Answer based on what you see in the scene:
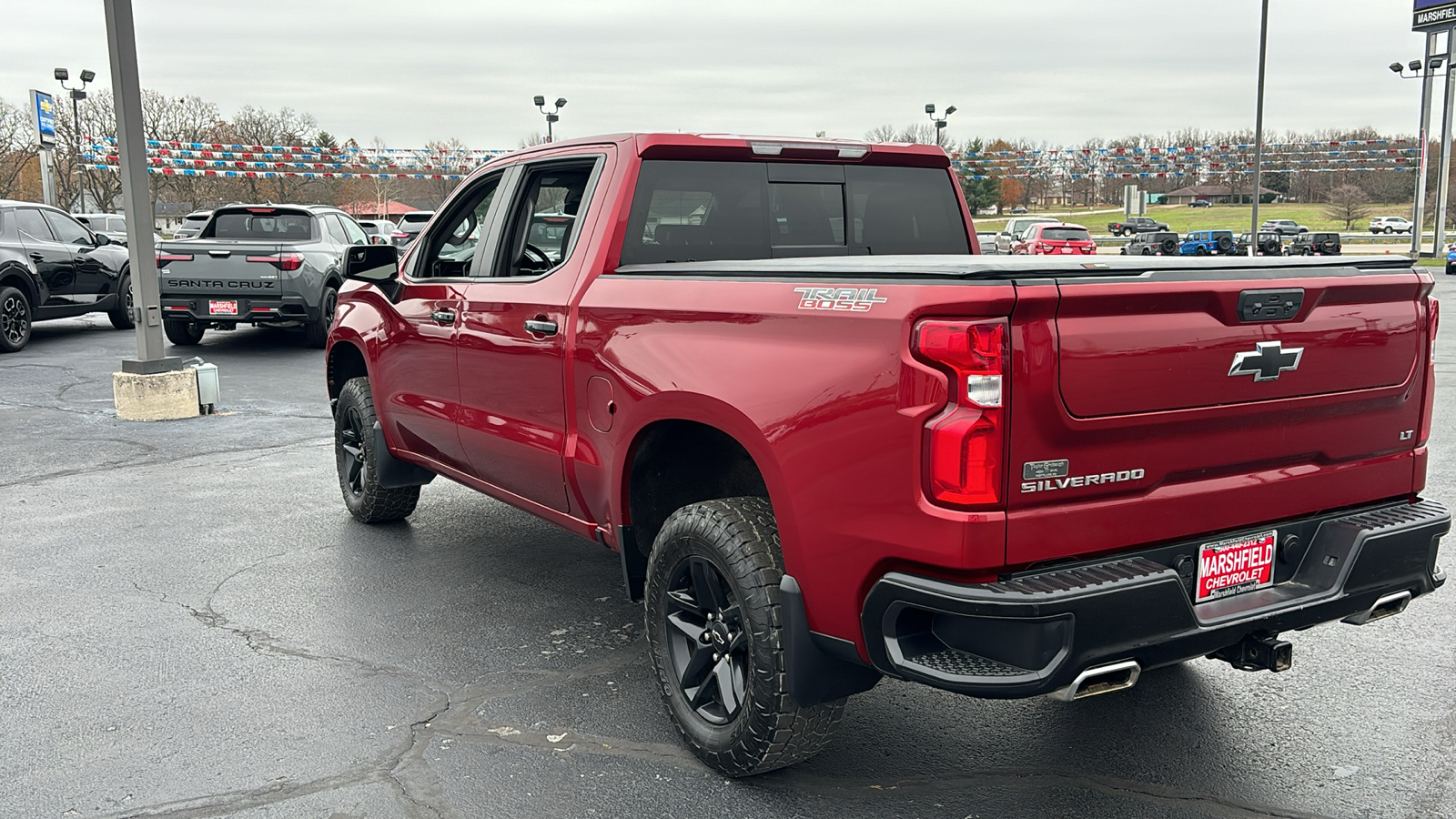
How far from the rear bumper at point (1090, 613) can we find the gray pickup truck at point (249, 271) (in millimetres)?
12125

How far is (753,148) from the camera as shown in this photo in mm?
4484

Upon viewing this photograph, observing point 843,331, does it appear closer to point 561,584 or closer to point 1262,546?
point 1262,546

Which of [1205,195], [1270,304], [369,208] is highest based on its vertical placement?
[1205,195]

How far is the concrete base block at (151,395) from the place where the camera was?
9.90m

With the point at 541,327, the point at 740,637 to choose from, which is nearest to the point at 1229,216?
the point at 541,327

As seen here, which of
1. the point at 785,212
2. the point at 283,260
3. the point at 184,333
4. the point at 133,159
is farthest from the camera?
the point at 184,333

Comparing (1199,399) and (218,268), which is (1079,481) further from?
(218,268)

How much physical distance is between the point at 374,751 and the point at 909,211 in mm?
2945

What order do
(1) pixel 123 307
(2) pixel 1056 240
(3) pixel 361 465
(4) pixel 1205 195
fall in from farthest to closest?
(4) pixel 1205 195 → (2) pixel 1056 240 → (1) pixel 123 307 → (3) pixel 361 465

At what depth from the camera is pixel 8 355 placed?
1408 cm

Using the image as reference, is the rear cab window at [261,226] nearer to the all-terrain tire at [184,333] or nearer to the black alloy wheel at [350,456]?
the all-terrain tire at [184,333]

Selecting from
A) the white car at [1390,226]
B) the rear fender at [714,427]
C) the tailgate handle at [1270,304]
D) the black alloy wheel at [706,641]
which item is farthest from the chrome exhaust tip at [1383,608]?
the white car at [1390,226]

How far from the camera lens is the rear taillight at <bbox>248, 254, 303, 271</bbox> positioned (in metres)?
13.7

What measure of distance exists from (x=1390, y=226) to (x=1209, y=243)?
30627 millimetres
